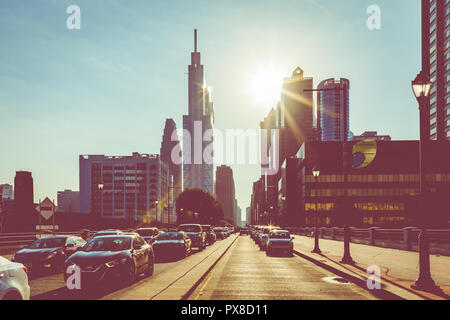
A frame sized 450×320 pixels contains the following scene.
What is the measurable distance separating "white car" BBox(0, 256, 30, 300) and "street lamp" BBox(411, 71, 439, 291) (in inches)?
355

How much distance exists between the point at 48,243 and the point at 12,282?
1220cm

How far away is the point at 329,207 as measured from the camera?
12088 cm

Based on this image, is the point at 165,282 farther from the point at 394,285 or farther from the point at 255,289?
the point at 394,285

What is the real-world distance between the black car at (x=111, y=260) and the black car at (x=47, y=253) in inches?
154

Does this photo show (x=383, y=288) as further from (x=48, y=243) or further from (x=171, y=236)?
(x=171, y=236)

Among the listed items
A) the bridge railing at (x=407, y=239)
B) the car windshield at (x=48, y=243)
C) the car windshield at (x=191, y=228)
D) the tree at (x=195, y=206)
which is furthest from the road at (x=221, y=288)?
the tree at (x=195, y=206)

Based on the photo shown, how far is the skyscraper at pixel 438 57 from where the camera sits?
113 m

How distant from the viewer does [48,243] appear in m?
18.2

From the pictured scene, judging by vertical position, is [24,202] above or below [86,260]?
above

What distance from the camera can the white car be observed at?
666cm

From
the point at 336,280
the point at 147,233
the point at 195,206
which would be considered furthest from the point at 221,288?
the point at 195,206

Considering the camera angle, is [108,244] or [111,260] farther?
[108,244]

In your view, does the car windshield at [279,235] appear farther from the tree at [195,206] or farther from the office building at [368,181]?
the office building at [368,181]
